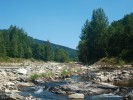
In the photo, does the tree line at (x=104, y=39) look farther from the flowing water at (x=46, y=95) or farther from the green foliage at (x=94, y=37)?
the flowing water at (x=46, y=95)

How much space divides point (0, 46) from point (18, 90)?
3931 inches

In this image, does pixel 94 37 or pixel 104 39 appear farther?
pixel 94 37

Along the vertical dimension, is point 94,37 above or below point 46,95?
above

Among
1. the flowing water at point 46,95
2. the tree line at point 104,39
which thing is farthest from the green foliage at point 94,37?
the flowing water at point 46,95

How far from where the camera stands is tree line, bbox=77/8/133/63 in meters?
83.8

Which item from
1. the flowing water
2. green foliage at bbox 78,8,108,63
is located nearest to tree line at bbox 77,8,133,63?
green foliage at bbox 78,8,108,63

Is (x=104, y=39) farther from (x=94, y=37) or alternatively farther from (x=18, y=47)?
(x=18, y=47)

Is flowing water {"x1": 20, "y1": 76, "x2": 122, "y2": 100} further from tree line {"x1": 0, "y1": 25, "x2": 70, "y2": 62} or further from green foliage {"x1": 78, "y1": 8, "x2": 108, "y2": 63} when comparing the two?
tree line {"x1": 0, "y1": 25, "x2": 70, "y2": 62}

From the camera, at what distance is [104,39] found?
95500 millimetres

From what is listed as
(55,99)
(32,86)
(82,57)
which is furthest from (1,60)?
(55,99)

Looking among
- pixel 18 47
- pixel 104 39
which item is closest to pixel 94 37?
pixel 104 39

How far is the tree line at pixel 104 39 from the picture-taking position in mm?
83750

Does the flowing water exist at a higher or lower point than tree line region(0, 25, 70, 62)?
lower

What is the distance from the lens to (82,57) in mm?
111125
